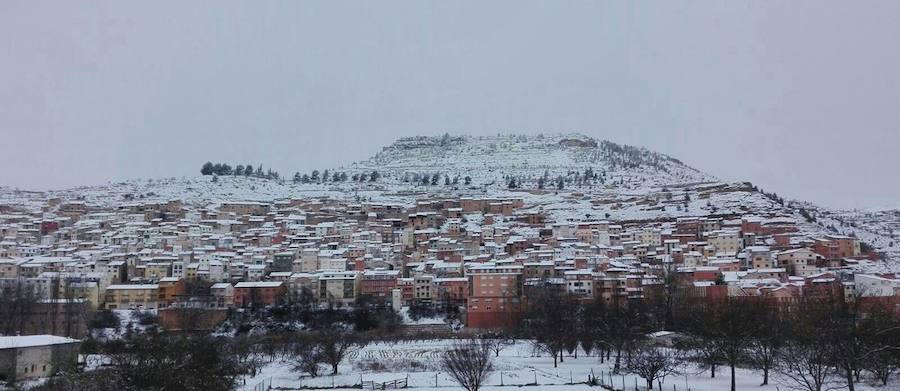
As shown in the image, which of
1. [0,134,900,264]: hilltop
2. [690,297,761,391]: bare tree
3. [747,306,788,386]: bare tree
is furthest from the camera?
[0,134,900,264]: hilltop

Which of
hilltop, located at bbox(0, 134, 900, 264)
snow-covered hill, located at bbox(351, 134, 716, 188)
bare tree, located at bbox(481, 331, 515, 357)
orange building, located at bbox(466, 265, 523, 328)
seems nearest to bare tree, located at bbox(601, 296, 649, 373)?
bare tree, located at bbox(481, 331, 515, 357)

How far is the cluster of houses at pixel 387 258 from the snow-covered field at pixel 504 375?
15594 mm

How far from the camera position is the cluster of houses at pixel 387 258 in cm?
5269

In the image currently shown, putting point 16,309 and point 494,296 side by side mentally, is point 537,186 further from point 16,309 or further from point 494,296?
point 16,309

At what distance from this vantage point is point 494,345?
3738 centimetres

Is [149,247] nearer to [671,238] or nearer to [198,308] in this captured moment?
[198,308]

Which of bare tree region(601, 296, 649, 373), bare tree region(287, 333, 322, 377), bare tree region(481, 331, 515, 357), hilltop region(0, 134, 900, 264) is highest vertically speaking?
hilltop region(0, 134, 900, 264)

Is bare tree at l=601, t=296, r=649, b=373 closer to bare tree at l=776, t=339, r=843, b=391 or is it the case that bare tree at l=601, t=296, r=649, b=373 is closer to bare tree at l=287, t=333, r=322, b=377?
bare tree at l=776, t=339, r=843, b=391

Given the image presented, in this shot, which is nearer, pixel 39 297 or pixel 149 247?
pixel 39 297

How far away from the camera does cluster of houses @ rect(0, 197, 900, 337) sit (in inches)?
2074

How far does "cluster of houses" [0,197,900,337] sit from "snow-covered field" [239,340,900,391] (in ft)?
51.2

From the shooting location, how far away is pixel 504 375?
27453 millimetres

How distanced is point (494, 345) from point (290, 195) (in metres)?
75.2

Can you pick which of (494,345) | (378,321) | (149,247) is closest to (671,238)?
(378,321)
